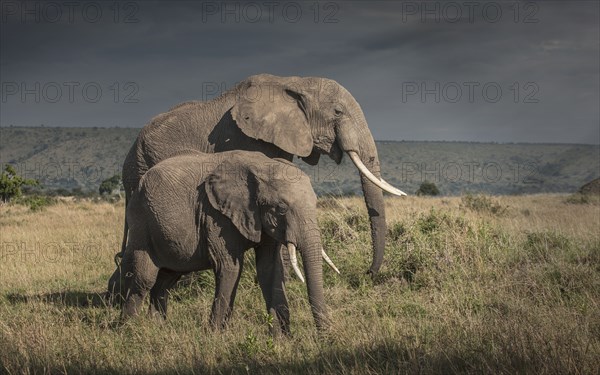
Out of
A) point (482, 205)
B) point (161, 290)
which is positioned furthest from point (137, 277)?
point (482, 205)

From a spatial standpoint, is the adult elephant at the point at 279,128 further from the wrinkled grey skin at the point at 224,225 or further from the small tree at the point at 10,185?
the small tree at the point at 10,185

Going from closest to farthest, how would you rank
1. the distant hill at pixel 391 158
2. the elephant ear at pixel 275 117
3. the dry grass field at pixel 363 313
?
the dry grass field at pixel 363 313, the elephant ear at pixel 275 117, the distant hill at pixel 391 158

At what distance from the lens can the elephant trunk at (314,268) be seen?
277 inches

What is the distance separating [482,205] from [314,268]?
16.3 m

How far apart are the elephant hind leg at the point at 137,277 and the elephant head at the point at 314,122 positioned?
87.1 inches

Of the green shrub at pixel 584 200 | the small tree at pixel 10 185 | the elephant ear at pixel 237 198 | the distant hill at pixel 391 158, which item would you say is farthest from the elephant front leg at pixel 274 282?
the distant hill at pixel 391 158

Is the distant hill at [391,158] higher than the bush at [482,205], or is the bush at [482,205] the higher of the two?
the distant hill at [391,158]

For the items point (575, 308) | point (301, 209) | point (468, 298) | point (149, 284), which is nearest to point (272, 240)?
point (301, 209)

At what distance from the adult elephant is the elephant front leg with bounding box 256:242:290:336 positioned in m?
1.83

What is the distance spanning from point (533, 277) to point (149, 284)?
5.25m

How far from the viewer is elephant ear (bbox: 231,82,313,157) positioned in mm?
9289

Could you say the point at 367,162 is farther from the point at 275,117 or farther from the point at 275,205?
the point at 275,205

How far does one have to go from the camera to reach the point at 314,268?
7.05m

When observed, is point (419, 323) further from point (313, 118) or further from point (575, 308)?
point (313, 118)
